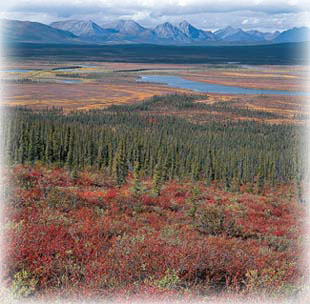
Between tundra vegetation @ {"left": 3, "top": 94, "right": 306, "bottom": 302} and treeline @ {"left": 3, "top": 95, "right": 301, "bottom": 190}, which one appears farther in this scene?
treeline @ {"left": 3, "top": 95, "right": 301, "bottom": 190}

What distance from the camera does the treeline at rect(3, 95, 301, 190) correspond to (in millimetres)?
52000

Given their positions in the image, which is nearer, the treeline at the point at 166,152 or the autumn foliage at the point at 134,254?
the autumn foliage at the point at 134,254

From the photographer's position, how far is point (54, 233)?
9.45 metres

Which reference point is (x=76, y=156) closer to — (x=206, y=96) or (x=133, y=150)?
(x=133, y=150)

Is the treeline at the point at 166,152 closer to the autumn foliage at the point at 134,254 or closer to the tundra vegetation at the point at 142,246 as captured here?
the tundra vegetation at the point at 142,246

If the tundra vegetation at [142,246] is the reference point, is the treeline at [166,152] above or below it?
below

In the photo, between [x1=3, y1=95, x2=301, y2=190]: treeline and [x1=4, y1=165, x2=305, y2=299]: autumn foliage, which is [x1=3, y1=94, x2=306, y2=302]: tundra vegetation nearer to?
[x1=4, y1=165, x2=305, y2=299]: autumn foliage

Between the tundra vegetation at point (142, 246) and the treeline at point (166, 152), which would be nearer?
the tundra vegetation at point (142, 246)

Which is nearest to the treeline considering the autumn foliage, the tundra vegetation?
the tundra vegetation

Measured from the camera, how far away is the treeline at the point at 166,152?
52000mm

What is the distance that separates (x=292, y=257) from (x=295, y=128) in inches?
3695

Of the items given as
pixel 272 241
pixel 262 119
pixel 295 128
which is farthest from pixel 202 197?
pixel 262 119

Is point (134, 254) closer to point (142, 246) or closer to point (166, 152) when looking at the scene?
point (142, 246)

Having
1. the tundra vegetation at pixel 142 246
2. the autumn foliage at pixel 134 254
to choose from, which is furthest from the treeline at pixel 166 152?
the autumn foliage at pixel 134 254
